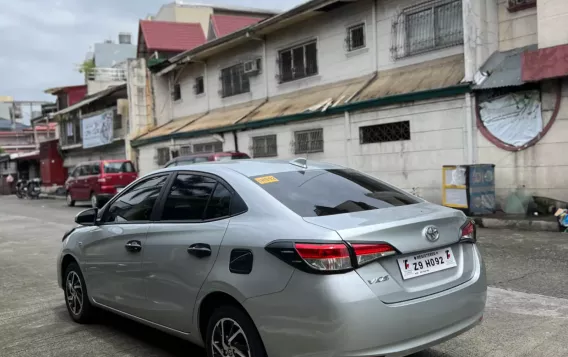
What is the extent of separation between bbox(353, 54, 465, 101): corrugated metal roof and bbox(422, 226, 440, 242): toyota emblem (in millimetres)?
9125

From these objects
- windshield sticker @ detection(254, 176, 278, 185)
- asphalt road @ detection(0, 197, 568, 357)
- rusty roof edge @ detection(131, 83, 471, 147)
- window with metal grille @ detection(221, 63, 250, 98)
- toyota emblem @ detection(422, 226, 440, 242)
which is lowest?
asphalt road @ detection(0, 197, 568, 357)

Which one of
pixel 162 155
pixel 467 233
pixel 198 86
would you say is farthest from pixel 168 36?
pixel 467 233

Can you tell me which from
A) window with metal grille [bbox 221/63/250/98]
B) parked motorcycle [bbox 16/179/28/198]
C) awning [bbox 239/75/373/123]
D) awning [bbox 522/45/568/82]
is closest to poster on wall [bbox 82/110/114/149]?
parked motorcycle [bbox 16/179/28/198]

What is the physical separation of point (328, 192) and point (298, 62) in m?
14.0

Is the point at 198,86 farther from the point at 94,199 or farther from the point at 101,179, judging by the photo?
the point at 94,199

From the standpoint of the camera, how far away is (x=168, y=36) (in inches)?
988

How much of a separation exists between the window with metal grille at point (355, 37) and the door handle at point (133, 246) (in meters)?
12.0

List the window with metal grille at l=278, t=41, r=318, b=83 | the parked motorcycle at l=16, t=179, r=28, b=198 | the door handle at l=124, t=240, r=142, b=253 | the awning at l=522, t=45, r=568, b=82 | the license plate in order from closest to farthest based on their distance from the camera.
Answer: the license plate < the door handle at l=124, t=240, r=142, b=253 < the awning at l=522, t=45, r=568, b=82 < the window with metal grille at l=278, t=41, r=318, b=83 < the parked motorcycle at l=16, t=179, r=28, b=198

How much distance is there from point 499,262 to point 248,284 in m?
4.95

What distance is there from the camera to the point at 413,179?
42.2 ft

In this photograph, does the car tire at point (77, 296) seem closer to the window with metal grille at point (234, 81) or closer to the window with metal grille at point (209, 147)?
the window with metal grille at point (209, 147)

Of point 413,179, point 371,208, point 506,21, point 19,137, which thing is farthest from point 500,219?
point 19,137

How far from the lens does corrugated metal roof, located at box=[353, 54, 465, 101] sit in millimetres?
12008

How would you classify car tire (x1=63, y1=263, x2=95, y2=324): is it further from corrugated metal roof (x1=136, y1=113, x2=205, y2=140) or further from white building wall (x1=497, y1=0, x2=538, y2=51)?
corrugated metal roof (x1=136, y1=113, x2=205, y2=140)
